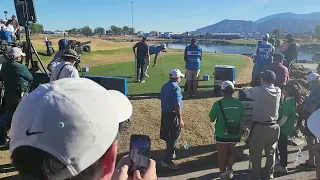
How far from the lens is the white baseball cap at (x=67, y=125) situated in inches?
51.5

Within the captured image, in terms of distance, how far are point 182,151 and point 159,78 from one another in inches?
302

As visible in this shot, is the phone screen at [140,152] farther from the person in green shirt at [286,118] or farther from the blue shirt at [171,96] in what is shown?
the person in green shirt at [286,118]

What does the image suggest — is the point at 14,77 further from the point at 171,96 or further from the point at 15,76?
the point at 171,96

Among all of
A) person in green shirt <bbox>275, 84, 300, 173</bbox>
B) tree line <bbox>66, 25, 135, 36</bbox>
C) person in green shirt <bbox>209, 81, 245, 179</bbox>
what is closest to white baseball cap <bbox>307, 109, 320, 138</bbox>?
person in green shirt <bbox>209, 81, 245, 179</bbox>

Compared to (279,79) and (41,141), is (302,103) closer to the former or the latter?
(279,79)

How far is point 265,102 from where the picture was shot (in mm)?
6312

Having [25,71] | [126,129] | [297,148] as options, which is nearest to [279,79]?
[297,148]

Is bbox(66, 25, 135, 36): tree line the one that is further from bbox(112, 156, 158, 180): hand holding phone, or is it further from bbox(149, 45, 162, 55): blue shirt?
bbox(112, 156, 158, 180): hand holding phone

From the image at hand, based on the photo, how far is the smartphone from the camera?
2088 mm

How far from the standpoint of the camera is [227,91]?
20.5ft

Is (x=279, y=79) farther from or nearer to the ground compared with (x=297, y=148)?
farther from the ground

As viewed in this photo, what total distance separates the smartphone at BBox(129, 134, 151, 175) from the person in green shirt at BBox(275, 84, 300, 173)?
5.17 m

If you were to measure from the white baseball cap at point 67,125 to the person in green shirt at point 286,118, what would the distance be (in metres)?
6.17

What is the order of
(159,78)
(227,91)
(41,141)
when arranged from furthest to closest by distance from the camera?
(159,78) < (227,91) < (41,141)
